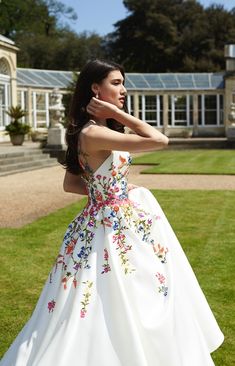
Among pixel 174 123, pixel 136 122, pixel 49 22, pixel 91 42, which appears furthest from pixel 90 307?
pixel 49 22

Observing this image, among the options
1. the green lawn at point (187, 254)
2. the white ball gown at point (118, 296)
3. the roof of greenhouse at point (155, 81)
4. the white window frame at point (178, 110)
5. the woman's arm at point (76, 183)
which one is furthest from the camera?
the white window frame at point (178, 110)

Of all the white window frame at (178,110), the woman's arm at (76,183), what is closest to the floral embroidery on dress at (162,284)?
the woman's arm at (76,183)

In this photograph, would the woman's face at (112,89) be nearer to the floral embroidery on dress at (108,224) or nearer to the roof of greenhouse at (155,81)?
the floral embroidery on dress at (108,224)

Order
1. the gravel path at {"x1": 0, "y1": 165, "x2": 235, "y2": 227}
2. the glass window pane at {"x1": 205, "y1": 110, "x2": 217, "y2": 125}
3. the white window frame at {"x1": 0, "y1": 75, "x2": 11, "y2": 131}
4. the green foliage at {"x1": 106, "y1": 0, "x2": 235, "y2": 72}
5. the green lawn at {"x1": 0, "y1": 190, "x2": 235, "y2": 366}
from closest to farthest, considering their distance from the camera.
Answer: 1. the green lawn at {"x1": 0, "y1": 190, "x2": 235, "y2": 366}
2. the gravel path at {"x1": 0, "y1": 165, "x2": 235, "y2": 227}
3. the white window frame at {"x1": 0, "y1": 75, "x2": 11, "y2": 131}
4. the glass window pane at {"x1": 205, "y1": 110, "x2": 217, "y2": 125}
5. the green foliage at {"x1": 106, "y1": 0, "x2": 235, "y2": 72}

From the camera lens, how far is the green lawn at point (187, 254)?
3.87 metres

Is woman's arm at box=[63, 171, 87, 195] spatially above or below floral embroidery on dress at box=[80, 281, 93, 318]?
above

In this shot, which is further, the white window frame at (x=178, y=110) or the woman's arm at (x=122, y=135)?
the white window frame at (x=178, y=110)

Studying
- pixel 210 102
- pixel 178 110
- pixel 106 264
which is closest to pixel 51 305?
pixel 106 264

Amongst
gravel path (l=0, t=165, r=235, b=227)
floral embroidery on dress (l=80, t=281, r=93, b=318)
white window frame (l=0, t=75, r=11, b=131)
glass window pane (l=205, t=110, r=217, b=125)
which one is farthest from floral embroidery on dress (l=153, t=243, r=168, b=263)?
glass window pane (l=205, t=110, r=217, b=125)

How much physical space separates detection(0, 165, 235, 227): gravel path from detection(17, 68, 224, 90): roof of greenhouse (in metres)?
16.9

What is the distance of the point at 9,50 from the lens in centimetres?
2575

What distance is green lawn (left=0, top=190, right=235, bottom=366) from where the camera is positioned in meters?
3.87

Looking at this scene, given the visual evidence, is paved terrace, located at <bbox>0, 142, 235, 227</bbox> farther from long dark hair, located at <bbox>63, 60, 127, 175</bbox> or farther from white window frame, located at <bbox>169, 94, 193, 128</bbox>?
white window frame, located at <bbox>169, 94, 193, 128</bbox>

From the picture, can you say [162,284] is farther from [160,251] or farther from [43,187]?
[43,187]
